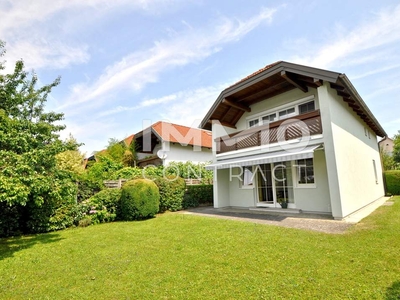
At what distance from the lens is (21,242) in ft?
41.3

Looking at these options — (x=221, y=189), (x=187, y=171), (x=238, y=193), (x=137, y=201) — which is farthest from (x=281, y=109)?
(x=187, y=171)

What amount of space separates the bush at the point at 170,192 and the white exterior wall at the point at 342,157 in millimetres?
13646

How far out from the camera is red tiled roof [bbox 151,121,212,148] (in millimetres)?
34041

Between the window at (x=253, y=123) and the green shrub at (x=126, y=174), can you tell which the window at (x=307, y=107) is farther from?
the green shrub at (x=126, y=174)

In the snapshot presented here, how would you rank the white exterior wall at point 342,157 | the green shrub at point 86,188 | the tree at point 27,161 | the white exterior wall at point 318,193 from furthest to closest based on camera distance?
the green shrub at point 86,188
the white exterior wall at point 318,193
the white exterior wall at point 342,157
the tree at point 27,161

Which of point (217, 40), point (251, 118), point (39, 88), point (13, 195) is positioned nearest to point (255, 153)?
point (251, 118)

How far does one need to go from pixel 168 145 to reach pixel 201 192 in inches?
426

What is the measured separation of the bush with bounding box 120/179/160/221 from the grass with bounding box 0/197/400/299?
4.65 m

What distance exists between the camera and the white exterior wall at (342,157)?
1430 centimetres

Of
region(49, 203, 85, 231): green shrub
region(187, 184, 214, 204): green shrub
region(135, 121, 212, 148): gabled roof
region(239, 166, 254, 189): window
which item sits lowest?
region(49, 203, 85, 231): green shrub

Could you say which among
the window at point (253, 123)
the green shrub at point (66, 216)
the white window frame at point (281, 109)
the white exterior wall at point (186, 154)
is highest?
the white window frame at point (281, 109)

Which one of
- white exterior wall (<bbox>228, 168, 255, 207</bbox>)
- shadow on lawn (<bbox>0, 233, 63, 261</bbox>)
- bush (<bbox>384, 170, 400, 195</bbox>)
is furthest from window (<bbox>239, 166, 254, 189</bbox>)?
bush (<bbox>384, 170, 400, 195</bbox>)

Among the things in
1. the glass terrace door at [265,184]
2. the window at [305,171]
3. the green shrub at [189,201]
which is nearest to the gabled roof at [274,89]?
the window at [305,171]

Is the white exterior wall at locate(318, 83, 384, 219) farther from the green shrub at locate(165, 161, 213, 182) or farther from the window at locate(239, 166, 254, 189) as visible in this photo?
the green shrub at locate(165, 161, 213, 182)
